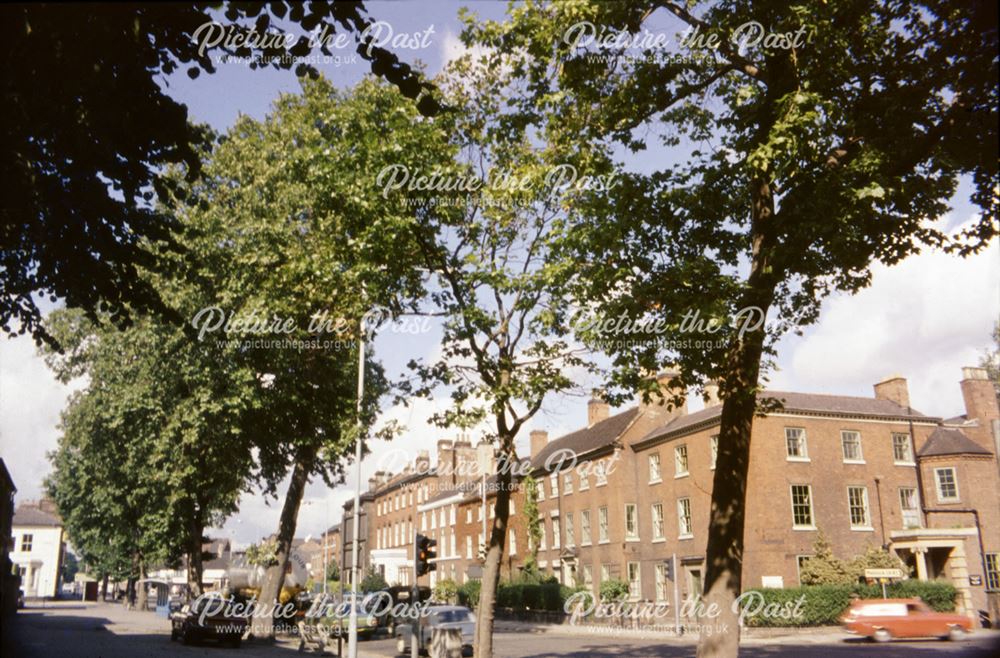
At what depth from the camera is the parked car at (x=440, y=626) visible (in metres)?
27.1

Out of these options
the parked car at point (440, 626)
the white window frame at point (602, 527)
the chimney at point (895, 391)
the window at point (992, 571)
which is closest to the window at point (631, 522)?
the white window frame at point (602, 527)

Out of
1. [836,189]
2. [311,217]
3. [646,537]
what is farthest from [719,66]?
[646,537]

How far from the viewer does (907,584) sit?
35656mm

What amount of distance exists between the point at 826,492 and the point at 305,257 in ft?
97.9

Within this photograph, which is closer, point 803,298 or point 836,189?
point 836,189

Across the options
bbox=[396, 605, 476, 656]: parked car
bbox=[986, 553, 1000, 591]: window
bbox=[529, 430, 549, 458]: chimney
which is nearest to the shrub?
bbox=[396, 605, 476, 656]: parked car

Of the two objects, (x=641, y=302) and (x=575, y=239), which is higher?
(x=575, y=239)

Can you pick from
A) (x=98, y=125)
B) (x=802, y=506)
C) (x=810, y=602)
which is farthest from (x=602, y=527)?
(x=98, y=125)

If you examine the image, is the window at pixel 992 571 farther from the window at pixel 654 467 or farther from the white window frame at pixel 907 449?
the window at pixel 654 467

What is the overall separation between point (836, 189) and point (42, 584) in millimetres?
105394

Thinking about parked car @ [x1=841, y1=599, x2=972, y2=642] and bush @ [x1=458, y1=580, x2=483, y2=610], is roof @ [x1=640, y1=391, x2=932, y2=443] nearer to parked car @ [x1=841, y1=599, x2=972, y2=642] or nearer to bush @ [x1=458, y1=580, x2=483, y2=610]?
→ parked car @ [x1=841, y1=599, x2=972, y2=642]

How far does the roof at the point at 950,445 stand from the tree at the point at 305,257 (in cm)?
2925

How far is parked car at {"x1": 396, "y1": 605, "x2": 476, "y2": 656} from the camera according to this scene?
2709 centimetres

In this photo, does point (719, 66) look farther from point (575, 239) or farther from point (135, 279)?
point (135, 279)
